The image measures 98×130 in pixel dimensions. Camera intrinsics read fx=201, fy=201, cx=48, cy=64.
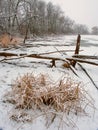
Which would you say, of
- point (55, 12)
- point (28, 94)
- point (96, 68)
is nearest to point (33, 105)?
point (28, 94)

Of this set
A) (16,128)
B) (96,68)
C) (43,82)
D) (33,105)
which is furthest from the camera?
(96,68)

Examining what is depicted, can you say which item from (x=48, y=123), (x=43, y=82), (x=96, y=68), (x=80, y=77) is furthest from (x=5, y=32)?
(x=48, y=123)

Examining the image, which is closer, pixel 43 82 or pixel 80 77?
pixel 43 82

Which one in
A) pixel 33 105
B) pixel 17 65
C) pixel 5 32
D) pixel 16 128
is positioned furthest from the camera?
pixel 5 32

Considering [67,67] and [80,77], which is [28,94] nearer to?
[80,77]

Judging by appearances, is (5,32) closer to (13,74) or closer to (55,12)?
(13,74)

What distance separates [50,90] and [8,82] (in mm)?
1435

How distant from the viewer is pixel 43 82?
3930 millimetres

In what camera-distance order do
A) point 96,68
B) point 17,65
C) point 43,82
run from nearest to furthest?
point 43,82 < point 17,65 < point 96,68

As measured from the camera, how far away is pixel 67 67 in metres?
6.42

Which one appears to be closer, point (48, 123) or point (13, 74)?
point (48, 123)

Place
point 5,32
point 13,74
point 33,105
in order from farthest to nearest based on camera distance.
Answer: point 5,32, point 13,74, point 33,105

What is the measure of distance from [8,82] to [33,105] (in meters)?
1.40

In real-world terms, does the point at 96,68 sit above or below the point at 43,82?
below
